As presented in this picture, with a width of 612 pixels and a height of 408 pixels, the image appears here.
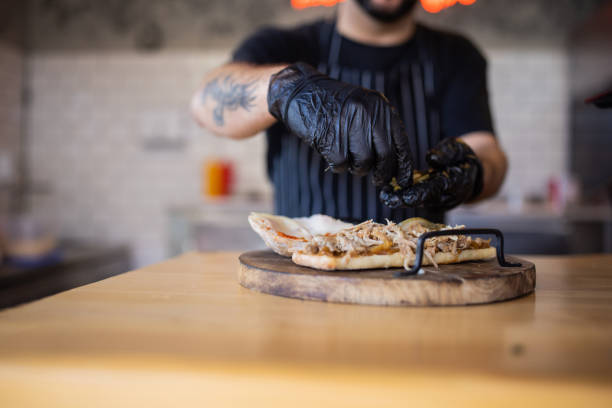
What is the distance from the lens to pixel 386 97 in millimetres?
1389

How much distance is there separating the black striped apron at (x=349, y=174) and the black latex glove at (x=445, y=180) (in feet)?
0.88

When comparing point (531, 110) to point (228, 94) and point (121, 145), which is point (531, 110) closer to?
point (228, 94)

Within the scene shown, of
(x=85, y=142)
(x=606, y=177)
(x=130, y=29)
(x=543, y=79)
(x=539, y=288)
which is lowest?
(x=539, y=288)

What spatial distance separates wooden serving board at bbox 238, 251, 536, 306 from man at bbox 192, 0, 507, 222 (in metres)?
0.30

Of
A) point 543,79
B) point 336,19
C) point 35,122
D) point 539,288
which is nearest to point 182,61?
point 35,122

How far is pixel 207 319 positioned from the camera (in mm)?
646

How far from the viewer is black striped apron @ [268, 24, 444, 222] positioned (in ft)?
5.04

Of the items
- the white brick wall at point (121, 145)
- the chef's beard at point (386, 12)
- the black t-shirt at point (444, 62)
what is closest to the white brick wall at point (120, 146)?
the white brick wall at point (121, 145)

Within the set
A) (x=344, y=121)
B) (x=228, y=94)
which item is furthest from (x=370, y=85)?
(x=344, y=121)

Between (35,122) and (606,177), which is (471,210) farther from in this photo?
(35,122)

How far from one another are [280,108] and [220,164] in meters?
2.69

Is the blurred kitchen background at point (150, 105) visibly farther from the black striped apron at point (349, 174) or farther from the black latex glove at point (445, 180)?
the black latex glove at point (445, 180)

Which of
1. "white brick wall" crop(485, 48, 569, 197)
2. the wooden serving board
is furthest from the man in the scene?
"white brick wall" crop(485, 48, 569, 197)

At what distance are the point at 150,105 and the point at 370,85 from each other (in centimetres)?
283
